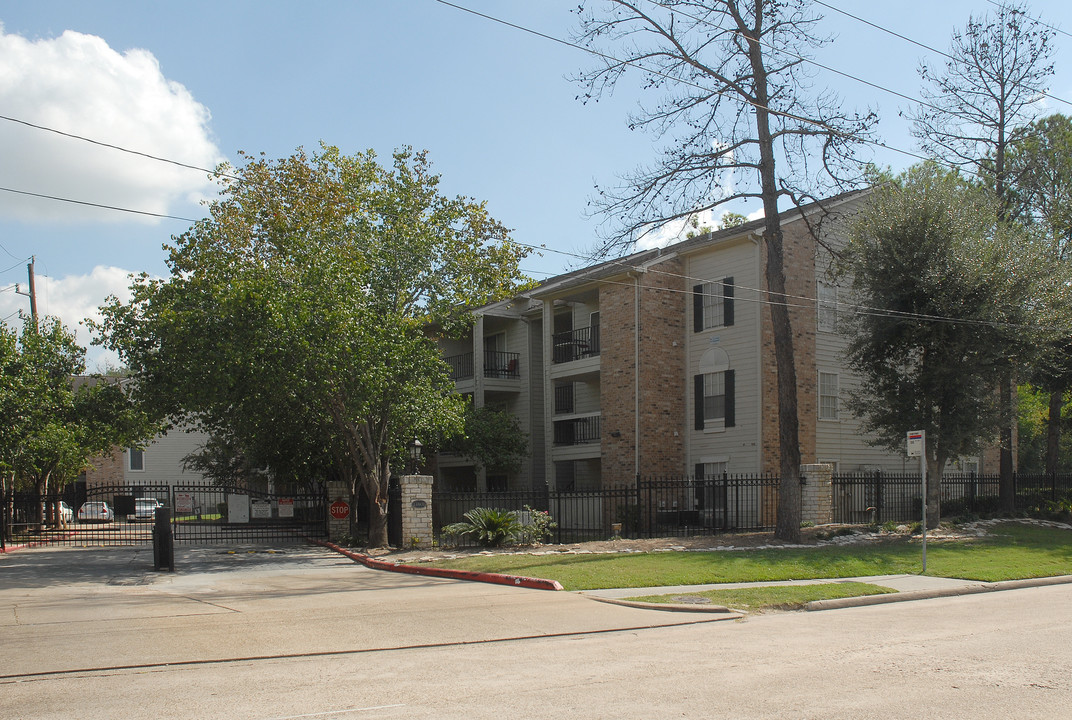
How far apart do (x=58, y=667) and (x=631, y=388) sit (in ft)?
72.4

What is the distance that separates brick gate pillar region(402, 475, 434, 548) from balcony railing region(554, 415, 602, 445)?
10.8m

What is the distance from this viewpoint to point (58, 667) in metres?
8.29

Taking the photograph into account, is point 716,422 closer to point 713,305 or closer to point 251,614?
point 713,305

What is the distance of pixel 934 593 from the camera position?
48.1 feet

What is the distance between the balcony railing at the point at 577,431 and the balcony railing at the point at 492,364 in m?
3.40

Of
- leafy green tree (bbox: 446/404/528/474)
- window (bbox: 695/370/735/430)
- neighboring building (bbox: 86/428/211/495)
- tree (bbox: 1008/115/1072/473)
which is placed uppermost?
tree (bbox: 1008/115/1072/473)

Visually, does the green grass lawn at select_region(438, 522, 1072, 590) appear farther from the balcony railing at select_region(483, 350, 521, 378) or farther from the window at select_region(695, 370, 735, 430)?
the balcony railing at select_region(483, 350, 521, 378)

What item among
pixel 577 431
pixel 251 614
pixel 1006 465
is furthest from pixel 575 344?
pixel 251 614

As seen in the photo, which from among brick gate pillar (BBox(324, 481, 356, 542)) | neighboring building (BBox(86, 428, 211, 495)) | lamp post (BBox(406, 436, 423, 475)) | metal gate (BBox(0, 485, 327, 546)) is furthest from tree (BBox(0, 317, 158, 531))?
neighboring building (BBox(86, 428, 211, 495))

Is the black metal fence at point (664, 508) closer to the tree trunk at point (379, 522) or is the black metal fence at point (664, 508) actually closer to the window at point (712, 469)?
the window at point (712, 469)

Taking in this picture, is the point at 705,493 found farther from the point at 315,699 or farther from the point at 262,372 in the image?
the point at 315,699

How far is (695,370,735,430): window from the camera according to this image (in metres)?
28.7

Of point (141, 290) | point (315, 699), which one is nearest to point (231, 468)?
point (141, 290)

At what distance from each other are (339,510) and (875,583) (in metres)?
15.0
